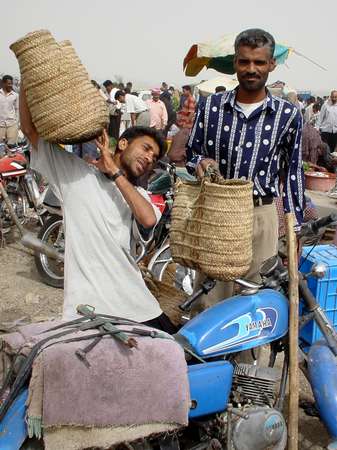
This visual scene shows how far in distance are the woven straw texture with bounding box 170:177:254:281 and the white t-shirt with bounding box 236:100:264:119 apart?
0.87 meters

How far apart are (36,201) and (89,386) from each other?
16.2ft

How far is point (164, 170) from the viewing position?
570cm

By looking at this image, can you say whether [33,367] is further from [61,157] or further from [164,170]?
[164,170]

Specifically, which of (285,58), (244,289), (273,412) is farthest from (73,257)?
(285,58)

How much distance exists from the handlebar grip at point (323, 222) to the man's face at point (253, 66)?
0.88 m

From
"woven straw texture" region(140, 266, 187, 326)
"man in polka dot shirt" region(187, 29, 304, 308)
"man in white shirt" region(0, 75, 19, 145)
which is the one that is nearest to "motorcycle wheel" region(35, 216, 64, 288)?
"woven straw texture" region(140, 266, 187, 326)

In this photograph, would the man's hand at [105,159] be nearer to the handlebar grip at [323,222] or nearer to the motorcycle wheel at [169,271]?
the handlebar grip at [323,222]

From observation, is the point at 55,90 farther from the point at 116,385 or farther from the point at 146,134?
the point at 116,385

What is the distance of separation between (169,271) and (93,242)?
2.57m

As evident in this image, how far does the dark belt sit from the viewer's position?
3.08 m

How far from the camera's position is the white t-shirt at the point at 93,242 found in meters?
2.29

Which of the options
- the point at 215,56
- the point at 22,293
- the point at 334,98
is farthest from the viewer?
the point at 334,98

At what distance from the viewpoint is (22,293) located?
17.7 ft

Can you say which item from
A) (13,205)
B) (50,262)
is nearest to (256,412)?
(50,262)
